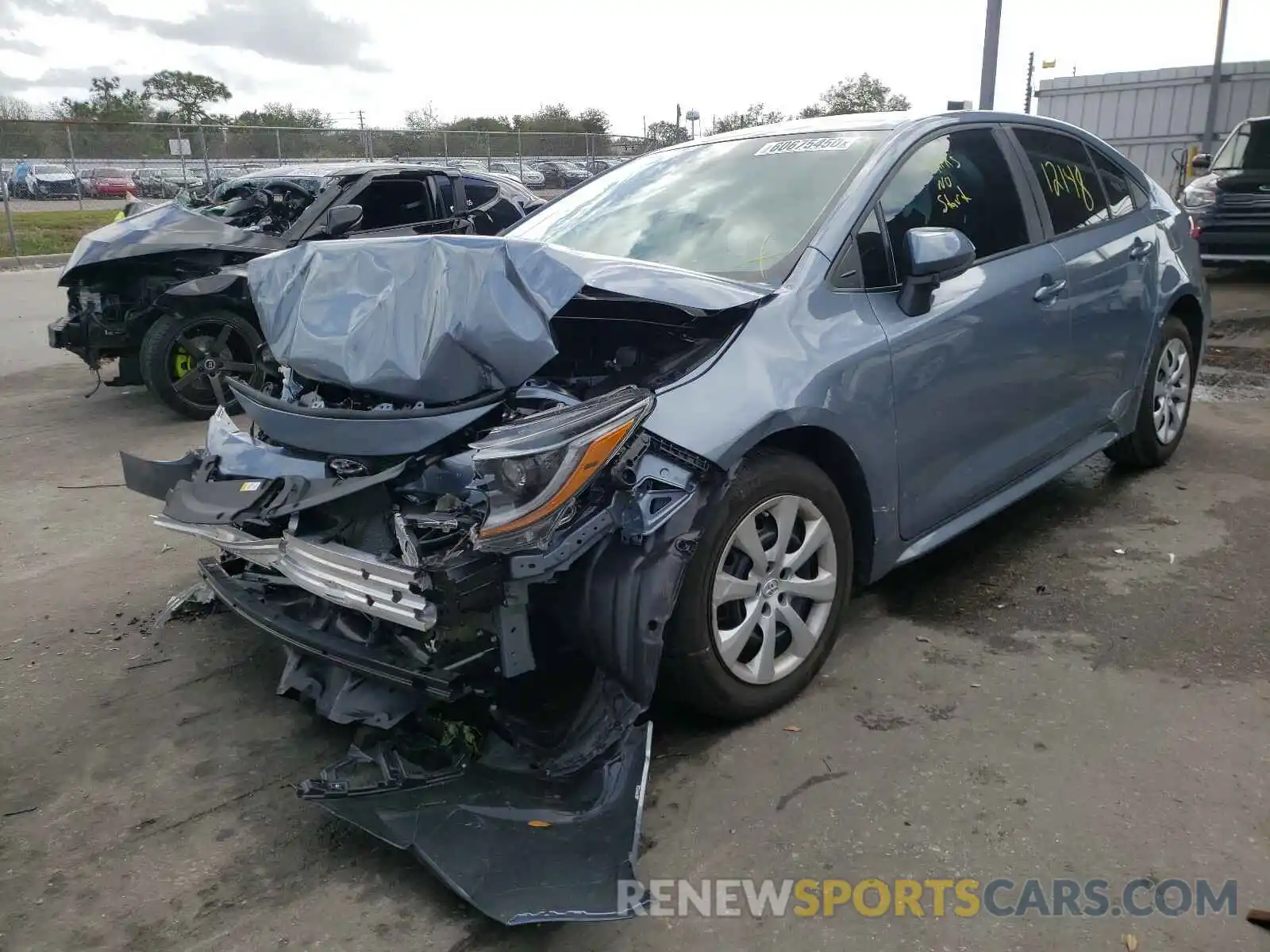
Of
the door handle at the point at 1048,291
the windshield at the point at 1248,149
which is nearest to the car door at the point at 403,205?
the door handle at the point at 1048,291

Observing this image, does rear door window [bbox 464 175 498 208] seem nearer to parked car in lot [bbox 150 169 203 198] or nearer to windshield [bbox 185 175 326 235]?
windshield [bbox 185 175 326 235]

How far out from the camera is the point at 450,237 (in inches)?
119

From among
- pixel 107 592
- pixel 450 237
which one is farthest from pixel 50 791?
pixel 450 237

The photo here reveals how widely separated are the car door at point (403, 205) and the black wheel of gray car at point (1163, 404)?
5.54 metres

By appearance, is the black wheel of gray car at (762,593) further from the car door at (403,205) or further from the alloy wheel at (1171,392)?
the car door at (403,205)

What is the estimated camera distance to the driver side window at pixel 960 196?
3422 millimetres

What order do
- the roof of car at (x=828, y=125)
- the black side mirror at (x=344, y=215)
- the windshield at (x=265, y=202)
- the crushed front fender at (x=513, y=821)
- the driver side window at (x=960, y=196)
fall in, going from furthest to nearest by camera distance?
the windshield at (x=265, y=202) < the black side mirror at (x=344, y=215) < the roof of car at (x=828, y=125) < the driver side window at (x=960, y=196) < the crushed front fender at (x=513, y=821)

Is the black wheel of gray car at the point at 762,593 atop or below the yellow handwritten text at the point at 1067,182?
below

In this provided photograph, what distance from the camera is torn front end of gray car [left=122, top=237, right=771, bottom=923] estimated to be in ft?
7.74

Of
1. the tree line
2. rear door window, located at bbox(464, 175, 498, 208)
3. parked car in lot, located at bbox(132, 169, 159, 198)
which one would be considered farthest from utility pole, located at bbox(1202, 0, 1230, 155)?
parked car in lot, located at bbox(132, 169, 159, 198)

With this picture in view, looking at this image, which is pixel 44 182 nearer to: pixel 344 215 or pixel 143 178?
pixel 143 178

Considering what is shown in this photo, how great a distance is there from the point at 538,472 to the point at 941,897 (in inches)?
54.2

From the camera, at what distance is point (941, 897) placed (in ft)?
7.60

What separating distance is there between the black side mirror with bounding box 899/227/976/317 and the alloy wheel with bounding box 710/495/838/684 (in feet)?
2.75
